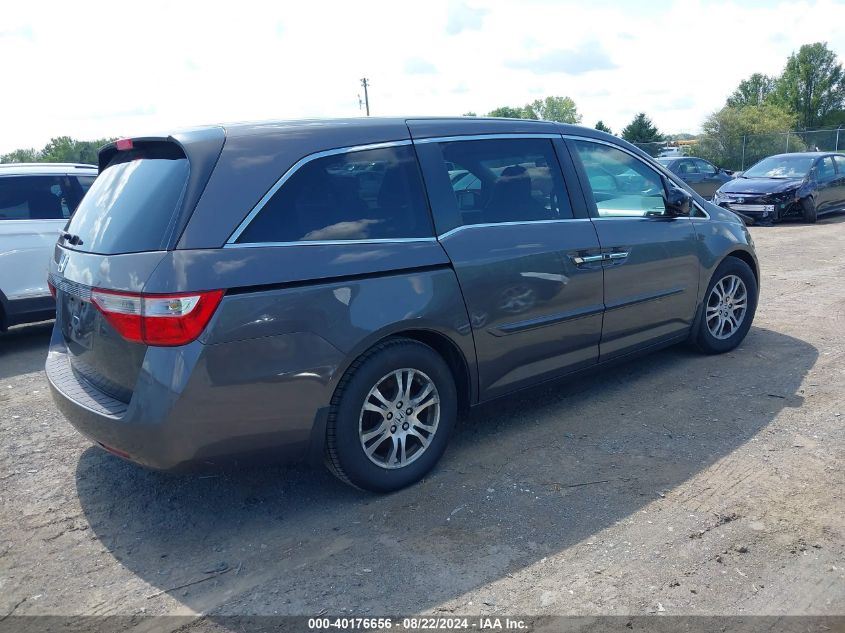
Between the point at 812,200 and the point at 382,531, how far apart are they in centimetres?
1503

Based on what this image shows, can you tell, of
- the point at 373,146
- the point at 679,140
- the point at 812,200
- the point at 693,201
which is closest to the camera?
the point at 373,146

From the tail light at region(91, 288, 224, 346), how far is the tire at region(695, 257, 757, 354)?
3.96 metres

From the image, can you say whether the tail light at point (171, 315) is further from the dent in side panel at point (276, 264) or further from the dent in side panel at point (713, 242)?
the dent in side panel at point (713, 242)

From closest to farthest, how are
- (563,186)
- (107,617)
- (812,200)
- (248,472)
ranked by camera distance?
(107,617) → (248,472) → (563,186) → (812,200)

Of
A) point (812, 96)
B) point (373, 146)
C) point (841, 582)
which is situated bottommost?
point (841, 582)

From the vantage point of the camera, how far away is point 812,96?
251ft

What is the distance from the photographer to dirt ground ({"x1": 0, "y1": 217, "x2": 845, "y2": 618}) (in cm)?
296

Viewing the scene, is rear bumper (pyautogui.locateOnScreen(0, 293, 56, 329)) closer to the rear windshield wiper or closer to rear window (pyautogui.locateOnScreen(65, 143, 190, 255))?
the rear windshield wiper

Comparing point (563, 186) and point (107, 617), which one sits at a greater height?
point (563, 186)

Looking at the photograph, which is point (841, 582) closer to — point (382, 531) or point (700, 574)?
point (700, 574)

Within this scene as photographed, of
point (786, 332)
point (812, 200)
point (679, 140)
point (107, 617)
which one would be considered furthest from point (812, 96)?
point (107, 617)

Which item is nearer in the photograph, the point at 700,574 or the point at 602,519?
the point at 700,574

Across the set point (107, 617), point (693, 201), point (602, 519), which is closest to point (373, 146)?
point (602, 519)

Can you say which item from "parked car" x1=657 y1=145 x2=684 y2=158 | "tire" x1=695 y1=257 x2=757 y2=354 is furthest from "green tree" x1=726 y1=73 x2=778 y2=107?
"tire" x1=695 y1=257 x2=757 y2=354
